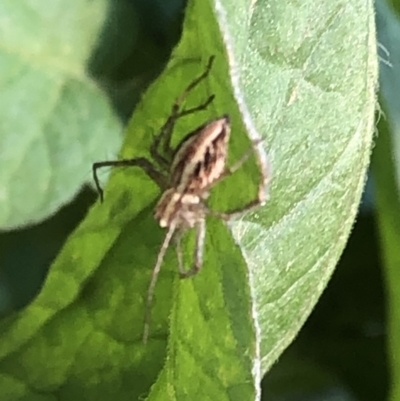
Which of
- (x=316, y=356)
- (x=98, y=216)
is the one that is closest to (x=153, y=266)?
(x=98, y=216)

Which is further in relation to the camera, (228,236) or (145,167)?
(145,167)

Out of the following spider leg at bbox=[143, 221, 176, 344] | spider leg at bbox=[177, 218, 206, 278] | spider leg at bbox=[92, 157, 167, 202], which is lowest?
spider leg at bbox=[143, 221, 176, 344]

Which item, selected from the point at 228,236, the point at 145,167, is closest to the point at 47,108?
the point at 145,167

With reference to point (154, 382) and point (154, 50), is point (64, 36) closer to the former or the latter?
point (154, 50)

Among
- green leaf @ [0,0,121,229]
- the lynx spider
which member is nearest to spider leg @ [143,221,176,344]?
the lynx spider

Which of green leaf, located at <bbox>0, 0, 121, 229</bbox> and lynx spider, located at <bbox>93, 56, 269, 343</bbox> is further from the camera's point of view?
green leaf, located at <bbox>0, 0, 121, 229</bbox>

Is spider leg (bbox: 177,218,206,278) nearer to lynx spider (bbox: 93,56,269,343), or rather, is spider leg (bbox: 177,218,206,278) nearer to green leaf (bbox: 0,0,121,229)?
lynx spider (bbox: 93,56,269,343)

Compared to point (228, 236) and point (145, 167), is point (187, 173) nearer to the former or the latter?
point (145, 167)
